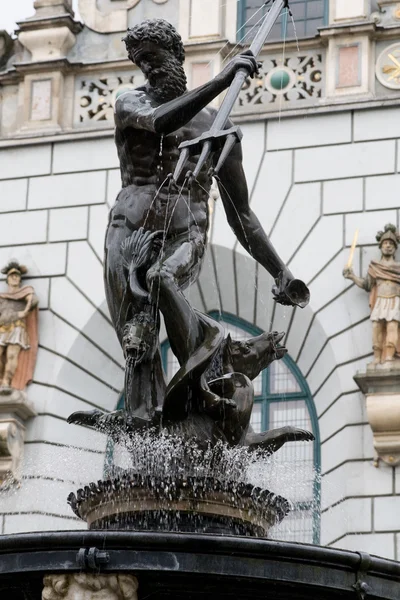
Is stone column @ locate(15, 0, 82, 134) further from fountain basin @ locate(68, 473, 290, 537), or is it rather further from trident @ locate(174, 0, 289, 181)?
fountain basin @ locate(68, 473, 290, 537)

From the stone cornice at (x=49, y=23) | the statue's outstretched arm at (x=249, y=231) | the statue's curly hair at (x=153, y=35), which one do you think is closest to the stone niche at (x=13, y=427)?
the stone cornice at (x=49, y=23)

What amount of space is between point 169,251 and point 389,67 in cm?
1159

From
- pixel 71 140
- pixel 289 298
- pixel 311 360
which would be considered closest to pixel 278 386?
pixel 311 360

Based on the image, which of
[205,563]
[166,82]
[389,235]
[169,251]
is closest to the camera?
[205,563]

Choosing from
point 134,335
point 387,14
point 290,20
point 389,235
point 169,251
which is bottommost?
point 134,335

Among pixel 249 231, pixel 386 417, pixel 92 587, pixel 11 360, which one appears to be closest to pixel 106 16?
pixel 11 360

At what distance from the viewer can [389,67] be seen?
21578mm

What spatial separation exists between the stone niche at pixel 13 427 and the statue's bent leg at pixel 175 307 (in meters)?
10.1

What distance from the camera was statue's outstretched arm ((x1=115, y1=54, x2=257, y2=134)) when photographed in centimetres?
1025

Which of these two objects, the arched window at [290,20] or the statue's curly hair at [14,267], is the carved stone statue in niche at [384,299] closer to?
the arched window at [290,20]

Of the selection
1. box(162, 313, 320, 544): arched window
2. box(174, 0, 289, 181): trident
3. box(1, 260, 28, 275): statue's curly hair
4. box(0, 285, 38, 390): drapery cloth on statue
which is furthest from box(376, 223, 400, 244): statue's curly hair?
box(174, 0, 289, 181): trident

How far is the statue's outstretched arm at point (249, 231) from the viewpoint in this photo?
36.6ft

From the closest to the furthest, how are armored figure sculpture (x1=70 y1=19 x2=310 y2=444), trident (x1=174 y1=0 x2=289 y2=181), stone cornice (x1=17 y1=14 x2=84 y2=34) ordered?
trident (x1=174 y1=0 x2=289 y2=181)
armored figure sculpture (x1=70 y1=19 x2=310 y2=444)
stone cornice (x1=17 y1=14 x2=84 y2=34)

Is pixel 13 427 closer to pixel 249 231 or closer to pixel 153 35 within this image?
pixel 249 231
